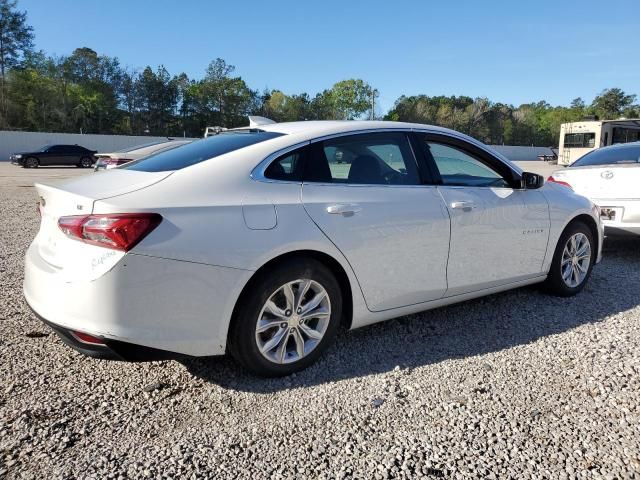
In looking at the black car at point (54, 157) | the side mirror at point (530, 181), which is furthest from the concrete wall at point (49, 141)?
the side mirror at point (530, 181)

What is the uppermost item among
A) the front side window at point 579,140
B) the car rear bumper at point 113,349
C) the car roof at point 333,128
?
the front side window at point 579,140

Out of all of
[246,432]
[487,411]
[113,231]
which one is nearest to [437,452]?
[487,411]

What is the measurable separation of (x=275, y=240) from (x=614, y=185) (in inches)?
196

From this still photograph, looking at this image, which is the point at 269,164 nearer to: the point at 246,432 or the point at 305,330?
the point at 305,330

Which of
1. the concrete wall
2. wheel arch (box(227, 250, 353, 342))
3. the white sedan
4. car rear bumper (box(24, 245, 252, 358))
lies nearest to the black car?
the concrete wall

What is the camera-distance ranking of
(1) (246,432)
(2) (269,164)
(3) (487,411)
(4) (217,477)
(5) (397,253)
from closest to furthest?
(4) (217,477)
(1) (246,432)
(3) (487,411)
(2) (269,164)
(5) (397,253)

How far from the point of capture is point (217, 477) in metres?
2.12

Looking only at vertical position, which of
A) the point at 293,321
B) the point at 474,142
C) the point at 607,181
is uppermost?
the point at 474,142

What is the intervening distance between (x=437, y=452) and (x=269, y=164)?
1.80 meters

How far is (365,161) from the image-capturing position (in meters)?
3.36

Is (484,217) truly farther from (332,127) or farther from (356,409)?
(356,409)

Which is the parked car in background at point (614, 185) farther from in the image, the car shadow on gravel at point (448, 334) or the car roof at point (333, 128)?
the car roof at point (333, 128)

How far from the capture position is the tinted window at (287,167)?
2924 mm

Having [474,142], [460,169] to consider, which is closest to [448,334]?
[460,169]
